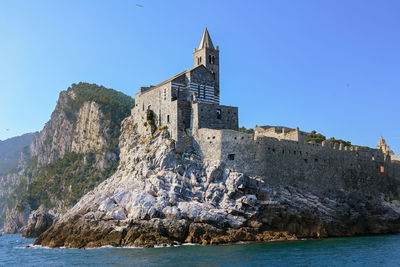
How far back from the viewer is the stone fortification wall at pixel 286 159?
48.2 metres

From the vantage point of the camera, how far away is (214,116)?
5241 cm

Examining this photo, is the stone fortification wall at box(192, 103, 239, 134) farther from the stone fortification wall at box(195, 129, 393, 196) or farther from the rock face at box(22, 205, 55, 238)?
the rock face at box(22, 205, 55, 238)

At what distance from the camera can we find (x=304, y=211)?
46844 millimetres

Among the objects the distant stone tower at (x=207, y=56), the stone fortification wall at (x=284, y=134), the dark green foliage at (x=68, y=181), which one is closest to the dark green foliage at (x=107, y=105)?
the dark green foliage at (x=68, y=181)

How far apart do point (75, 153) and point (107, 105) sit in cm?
1600

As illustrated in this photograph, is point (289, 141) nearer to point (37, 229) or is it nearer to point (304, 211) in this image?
point (304, 211)

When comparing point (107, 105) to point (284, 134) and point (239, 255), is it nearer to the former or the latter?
point (284, 134)

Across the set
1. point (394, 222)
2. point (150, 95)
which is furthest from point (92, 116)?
point (394, 222)

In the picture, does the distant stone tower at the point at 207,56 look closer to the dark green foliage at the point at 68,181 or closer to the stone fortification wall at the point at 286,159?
the stone fortification wall at the point at 286,159

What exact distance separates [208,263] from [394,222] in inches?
1201

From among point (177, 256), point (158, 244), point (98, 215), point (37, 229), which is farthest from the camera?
point (37, 229)

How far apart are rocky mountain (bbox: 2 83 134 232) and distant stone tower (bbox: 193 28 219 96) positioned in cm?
5432

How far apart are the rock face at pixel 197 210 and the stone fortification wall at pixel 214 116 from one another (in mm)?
3829

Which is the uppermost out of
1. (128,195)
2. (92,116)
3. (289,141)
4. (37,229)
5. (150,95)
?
(92,116)
